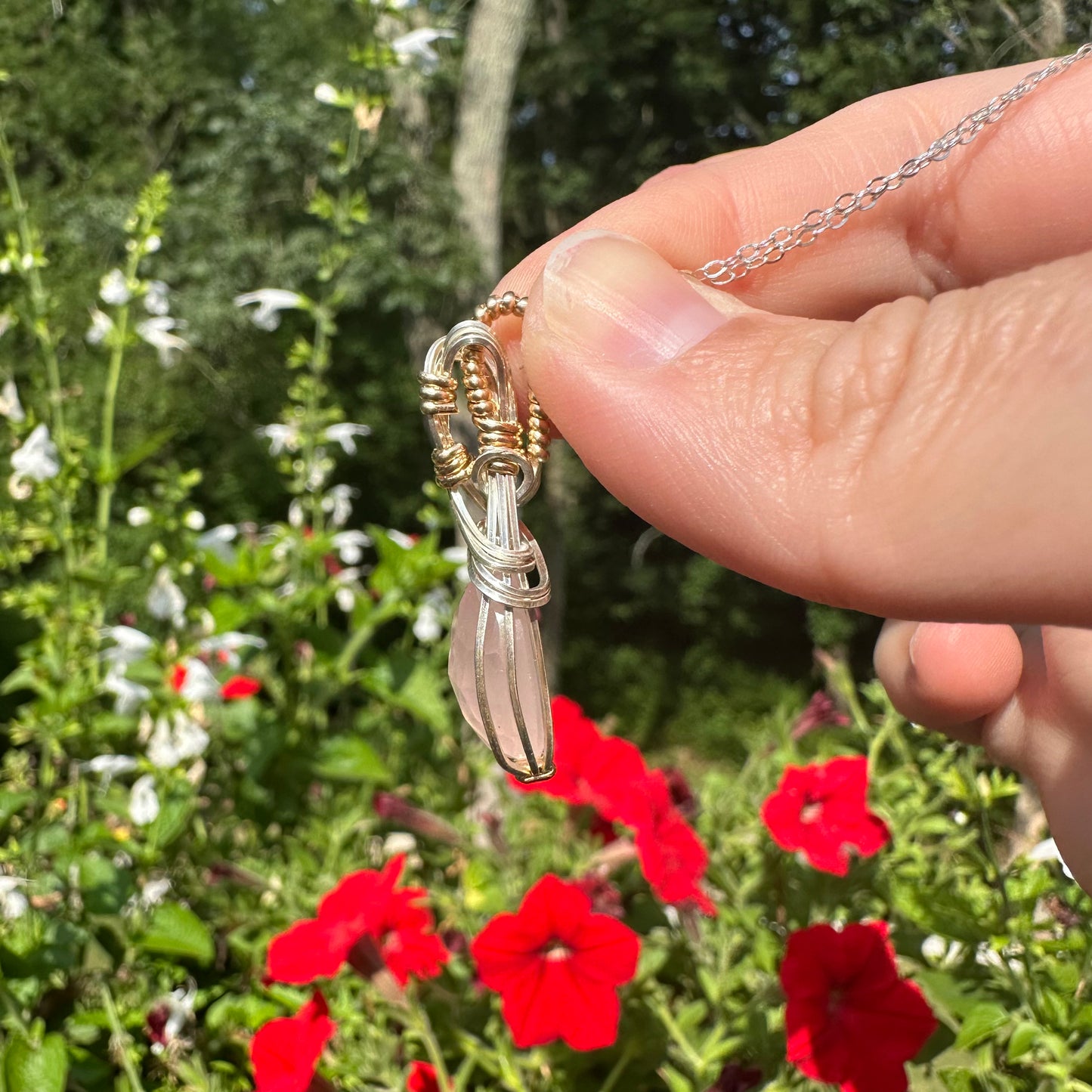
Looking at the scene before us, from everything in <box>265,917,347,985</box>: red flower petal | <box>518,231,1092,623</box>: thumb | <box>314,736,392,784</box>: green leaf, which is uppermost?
<box>518,231,1092,623</box>: thumb

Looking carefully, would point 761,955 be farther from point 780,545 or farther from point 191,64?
point 191,64

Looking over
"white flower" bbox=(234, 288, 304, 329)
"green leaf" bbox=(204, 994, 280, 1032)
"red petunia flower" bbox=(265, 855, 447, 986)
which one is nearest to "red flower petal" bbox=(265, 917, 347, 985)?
"red petunia flower" bbox=(265, 855, 447, 986)

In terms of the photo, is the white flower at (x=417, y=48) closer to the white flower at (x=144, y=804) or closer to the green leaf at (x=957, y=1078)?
the white flower at (x=144, y=804)

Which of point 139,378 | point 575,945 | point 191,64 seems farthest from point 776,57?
point 191,64

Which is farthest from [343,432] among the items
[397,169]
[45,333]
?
[397,169]

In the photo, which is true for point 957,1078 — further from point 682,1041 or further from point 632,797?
point 632,797

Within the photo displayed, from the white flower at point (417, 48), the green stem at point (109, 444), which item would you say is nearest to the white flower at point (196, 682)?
the green stem at point (109, 444)

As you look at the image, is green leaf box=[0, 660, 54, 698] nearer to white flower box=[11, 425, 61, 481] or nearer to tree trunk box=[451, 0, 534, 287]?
white flower box=[11, 425, 61, 481]

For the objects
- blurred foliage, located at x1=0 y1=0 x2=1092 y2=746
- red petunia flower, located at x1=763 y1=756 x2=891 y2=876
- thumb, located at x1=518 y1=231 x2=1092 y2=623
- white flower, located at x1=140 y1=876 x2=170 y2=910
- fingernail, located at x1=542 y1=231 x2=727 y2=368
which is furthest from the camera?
blurred foliage, located at x1=0 y1=0 x2=1092 y2=746
